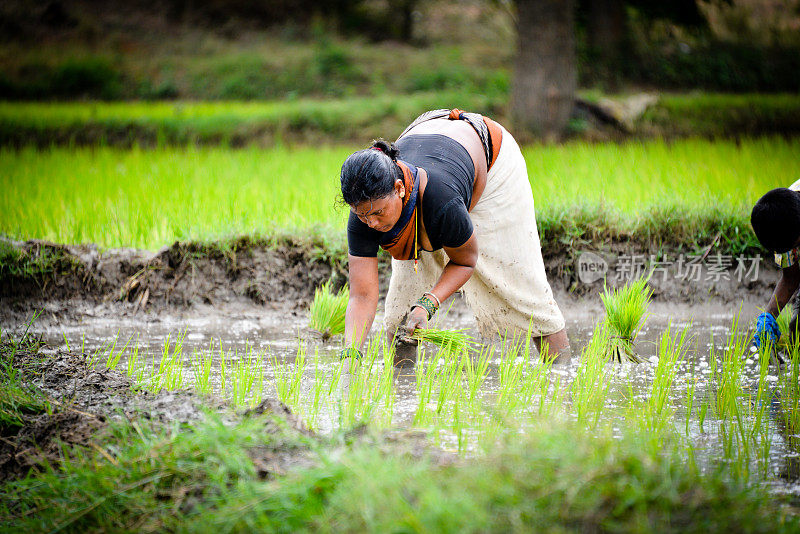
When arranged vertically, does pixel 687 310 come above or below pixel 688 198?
below

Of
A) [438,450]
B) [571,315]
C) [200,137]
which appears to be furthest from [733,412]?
[200,137]

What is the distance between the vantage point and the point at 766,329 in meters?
3.26

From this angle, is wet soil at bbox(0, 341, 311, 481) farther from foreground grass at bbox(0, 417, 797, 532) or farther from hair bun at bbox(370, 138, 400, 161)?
hair bun at bbox(370, 138, 400, 161)

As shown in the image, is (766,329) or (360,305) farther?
(766,329)

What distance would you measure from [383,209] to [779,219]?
1.58 meters

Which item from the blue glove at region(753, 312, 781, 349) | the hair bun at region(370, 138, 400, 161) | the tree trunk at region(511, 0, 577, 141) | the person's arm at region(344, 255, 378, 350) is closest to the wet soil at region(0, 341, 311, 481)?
the person's arm at region(344, 255, 378, 350)

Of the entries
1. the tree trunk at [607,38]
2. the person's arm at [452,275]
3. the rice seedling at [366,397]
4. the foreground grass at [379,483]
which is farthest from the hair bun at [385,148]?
the tree trunk at [607,38]

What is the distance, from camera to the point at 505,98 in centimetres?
1006

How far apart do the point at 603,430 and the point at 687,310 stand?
7.32ft

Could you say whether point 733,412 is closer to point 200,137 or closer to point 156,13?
point 200,137

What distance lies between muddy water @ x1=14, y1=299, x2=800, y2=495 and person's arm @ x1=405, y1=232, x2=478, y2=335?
0.41 m

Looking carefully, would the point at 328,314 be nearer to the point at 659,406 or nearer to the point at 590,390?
the point at 590,390

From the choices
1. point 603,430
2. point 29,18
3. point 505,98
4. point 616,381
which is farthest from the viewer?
point 29,18

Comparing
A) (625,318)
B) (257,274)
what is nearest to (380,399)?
(625,318)
